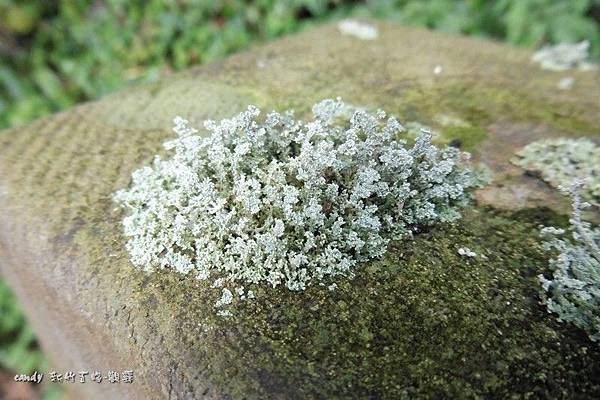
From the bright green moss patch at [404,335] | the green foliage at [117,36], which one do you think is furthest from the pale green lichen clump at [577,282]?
the green foliage at [117,36]

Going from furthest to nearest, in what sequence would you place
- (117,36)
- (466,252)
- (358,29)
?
(117,36) < (358,29) < (466,252)

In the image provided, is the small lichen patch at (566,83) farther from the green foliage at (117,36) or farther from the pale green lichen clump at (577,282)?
the green foliage at (117,36)

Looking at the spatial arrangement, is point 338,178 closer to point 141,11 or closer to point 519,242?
point 519,242

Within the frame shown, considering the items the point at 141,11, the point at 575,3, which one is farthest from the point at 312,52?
the point at 141,11

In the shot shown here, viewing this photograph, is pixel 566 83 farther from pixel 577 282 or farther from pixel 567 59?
pixel 577 282

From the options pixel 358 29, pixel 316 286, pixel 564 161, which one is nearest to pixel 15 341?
pixel 358 29
